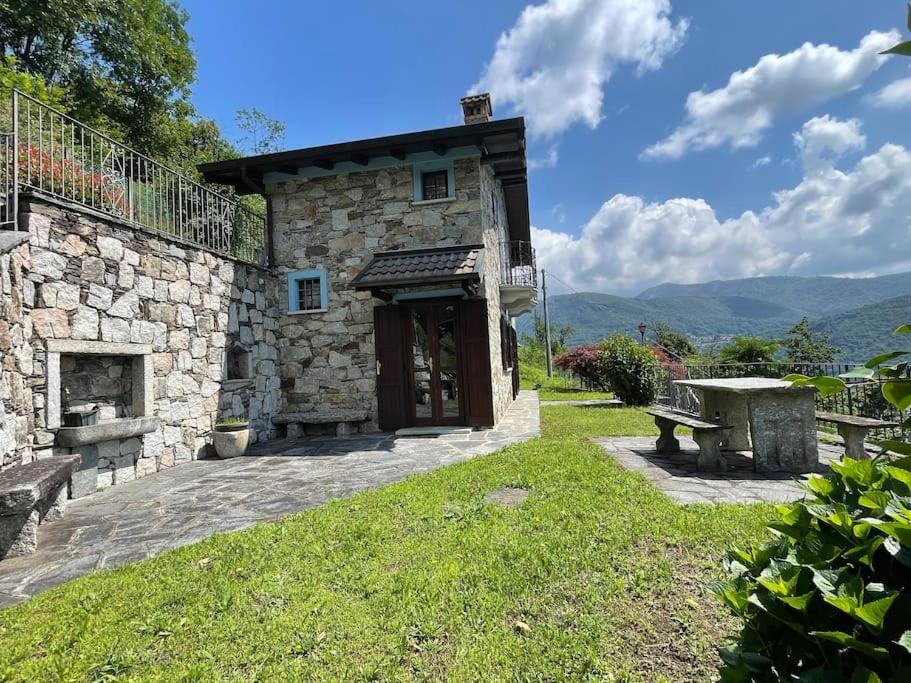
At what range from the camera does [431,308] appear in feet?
27.9

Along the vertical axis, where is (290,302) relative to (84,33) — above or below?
below

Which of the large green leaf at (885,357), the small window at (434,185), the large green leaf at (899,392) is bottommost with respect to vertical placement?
the large green leaf at (899,392)

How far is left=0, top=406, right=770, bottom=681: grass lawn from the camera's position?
80.2 inches

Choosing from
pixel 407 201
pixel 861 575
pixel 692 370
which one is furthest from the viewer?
pixel 692 370

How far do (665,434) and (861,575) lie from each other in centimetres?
521

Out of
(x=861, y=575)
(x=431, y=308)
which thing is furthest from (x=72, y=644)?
(x=431, y=308)

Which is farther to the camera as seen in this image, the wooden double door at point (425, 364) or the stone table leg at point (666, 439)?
the wooden double door at point (425, 364)

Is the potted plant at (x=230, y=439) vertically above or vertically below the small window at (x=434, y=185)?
below

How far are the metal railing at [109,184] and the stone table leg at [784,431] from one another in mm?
7917

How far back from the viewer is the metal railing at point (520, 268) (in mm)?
11217

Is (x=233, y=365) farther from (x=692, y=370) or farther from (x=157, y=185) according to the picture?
(x=692, y=370)

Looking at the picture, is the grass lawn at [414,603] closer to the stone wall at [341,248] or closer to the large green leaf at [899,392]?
the large green leaf at [899,392]

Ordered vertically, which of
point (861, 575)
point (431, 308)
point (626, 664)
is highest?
point (431, 308)

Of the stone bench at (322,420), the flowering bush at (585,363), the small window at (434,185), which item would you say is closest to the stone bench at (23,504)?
the stone bench at (322,420)
